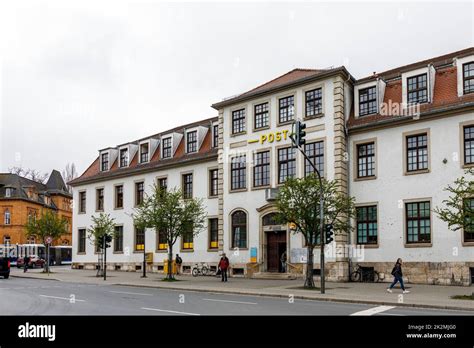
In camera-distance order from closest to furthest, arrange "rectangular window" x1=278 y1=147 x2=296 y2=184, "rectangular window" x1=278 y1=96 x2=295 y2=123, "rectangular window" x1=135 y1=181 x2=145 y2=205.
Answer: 1. "rectangular window" x1=278 y1=147 x2=296 y2=184
2. "rectangular window" x1=278 y1=96 x2=295 y2=123
3. "rectangular window" x1=135 y1=181 x2=145 y2=205

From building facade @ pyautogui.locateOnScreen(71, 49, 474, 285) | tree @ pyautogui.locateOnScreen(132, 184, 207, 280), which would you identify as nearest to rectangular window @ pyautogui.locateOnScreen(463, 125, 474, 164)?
building facade @ pyautogui.locateOnScreen(71, 49, 474, 285)

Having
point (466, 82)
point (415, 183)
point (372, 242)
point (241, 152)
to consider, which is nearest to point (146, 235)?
point (241, 152)

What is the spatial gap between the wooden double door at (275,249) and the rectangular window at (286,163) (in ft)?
10.7

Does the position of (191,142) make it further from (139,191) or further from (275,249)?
(275,249)

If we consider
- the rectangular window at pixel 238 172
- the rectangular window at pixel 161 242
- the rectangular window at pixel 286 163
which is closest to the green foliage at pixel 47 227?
the rectangular window at pixel 161 242

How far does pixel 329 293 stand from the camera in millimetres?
22750

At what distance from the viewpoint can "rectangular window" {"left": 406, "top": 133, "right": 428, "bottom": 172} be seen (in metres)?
29.0

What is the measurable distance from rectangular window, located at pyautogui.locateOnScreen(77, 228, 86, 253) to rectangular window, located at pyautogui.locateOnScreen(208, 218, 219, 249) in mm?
16224

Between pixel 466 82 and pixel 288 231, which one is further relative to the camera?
pixel 288 231

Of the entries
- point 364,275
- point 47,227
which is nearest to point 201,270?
point 364,275

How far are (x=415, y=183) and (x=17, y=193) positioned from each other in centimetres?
6433

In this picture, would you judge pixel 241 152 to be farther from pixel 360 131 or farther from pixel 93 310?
pixel 93 310

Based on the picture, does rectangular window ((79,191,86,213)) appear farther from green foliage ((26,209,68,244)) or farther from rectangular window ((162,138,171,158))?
rectangular window ((162,138,171,158))
